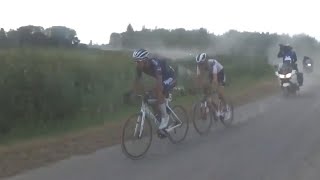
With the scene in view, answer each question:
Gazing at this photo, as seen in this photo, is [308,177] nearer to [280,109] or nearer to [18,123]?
[18,123]

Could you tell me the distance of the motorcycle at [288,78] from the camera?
2164 centimetres

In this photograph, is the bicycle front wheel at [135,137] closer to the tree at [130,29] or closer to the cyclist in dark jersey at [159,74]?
the cyclist in dark jersey at [159,74]

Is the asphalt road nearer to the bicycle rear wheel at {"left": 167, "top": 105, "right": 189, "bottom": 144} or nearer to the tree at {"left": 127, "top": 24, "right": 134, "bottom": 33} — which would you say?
the bicycle rear wheel at {"left": 167, "top": 105, "right": 189, "bottom": 144}

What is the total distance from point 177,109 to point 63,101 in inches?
201

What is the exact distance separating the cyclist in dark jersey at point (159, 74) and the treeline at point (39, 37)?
6.05 meters

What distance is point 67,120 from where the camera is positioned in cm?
1552

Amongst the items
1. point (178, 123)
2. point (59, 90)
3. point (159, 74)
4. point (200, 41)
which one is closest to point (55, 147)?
point (178, 123)

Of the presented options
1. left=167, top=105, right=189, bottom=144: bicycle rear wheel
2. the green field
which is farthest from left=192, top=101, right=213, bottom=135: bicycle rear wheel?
the green field

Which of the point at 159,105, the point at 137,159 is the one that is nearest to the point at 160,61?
the point at 159,105

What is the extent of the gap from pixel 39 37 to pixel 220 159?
33.6 ft

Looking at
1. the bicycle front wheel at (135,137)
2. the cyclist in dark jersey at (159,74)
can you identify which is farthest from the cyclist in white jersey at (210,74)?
the bicycle front wheel at (135,137)

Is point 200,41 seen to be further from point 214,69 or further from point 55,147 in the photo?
point 55,147

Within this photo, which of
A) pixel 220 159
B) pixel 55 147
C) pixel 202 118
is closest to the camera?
pixel 220 159

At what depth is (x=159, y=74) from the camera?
9.75m
